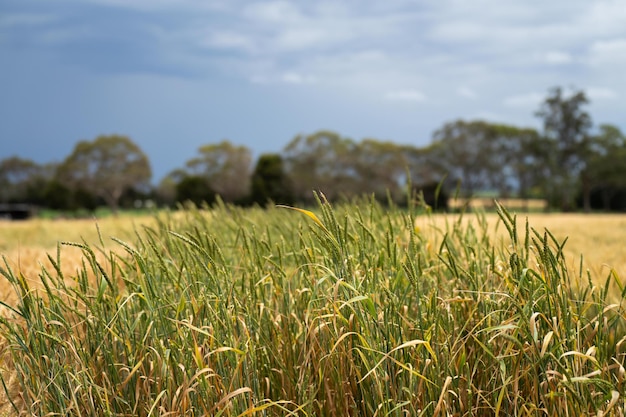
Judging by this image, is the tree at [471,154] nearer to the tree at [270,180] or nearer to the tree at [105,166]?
the tree at [270,180]

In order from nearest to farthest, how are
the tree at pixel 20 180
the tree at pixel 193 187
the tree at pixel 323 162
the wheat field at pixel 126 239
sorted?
1. the wheat field at pixel 126 239
2. the tree at pixel 323 162
3. the tree at pixel 193 187
4. the tree at pixel 20 180

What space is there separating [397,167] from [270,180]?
8534 mm

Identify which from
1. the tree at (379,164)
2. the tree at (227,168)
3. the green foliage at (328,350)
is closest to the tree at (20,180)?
the tree at (227,168)

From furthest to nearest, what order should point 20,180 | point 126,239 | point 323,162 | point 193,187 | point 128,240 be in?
point 20,180 < point 193,187 < point 323,162 < point 126,239 < point 128,240

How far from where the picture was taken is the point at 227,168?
1608 inches

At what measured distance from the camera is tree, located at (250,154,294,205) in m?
36.8

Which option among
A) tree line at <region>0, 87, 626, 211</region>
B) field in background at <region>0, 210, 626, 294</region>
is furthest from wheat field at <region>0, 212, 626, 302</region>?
tree line at <region>0, 87, 626, 211</region>

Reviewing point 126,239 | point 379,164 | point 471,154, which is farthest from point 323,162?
point 126,239

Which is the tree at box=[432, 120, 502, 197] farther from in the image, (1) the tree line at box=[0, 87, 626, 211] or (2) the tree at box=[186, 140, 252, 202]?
(2) the tree at box=[186, 140, 252, 202]

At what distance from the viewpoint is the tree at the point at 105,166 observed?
125ft

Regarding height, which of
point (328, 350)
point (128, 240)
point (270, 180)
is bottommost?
point (328, 350)

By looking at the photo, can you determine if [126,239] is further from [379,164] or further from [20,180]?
[20,180]

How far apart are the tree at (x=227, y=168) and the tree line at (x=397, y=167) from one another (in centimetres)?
7

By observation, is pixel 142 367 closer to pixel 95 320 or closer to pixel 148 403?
pixel 148 403
